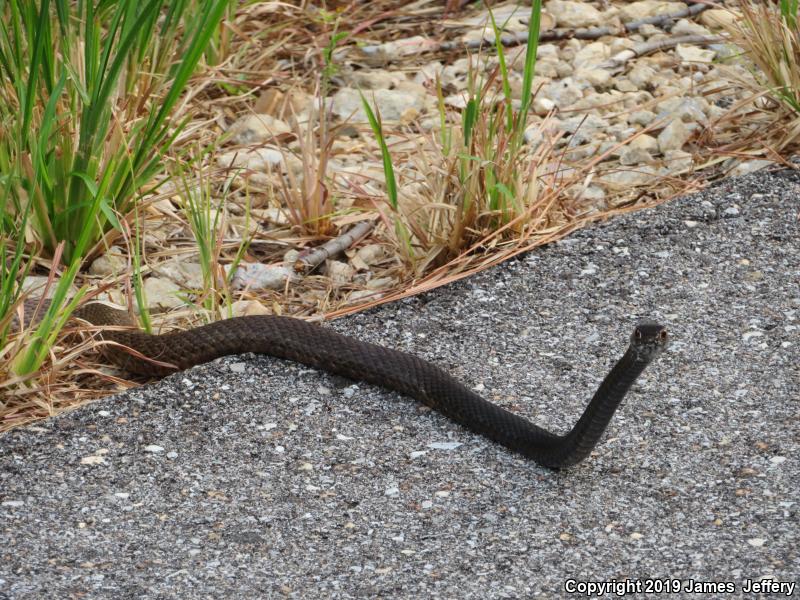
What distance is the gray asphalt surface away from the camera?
274 centimetres

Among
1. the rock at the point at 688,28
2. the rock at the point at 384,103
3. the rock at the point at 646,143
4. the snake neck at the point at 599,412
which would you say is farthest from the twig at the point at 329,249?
the rock at the point at 688,28

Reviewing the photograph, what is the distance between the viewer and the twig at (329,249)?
14.5 ft

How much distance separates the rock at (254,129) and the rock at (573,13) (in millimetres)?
1611

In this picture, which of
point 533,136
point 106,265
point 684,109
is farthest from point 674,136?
point 106,265

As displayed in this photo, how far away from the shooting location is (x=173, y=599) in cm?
264

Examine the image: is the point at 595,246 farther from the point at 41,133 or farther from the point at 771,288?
the point at 41,133

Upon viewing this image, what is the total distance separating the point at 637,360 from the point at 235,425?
1200mm

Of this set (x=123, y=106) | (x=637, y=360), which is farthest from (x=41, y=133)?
(x=637, y=360)

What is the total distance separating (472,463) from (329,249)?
1472mm

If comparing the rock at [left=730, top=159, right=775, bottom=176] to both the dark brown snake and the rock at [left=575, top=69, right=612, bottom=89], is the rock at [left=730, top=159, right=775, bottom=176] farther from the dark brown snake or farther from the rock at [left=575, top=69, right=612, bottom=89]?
the dark brown snake

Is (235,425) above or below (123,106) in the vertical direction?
below

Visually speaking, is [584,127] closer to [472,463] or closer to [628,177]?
[628,177]

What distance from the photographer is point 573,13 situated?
5973 mm

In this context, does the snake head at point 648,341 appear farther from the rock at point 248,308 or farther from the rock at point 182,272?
the rock at point 182,272
